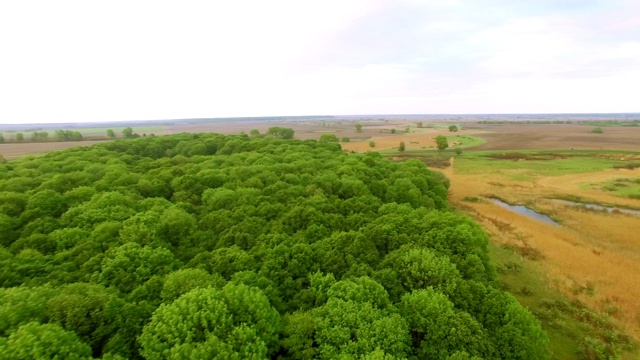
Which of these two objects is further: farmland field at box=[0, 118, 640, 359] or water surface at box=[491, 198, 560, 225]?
water surface at box=[491, 198, 560, 225]

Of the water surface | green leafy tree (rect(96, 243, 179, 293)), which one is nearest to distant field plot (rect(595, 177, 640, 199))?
the water surface

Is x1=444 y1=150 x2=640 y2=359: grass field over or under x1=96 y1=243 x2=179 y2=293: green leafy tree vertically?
under

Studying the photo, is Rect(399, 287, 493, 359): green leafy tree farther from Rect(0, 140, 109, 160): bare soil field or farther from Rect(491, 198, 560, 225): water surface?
Rect(0, 140, 109, 160): bare soil field

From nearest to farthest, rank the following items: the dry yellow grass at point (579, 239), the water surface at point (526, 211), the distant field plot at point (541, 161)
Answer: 1. the dry yellow grass at point (579, 239)
2. the water surface at point (526, 211)
3. the distant field plot at point (541, 161)

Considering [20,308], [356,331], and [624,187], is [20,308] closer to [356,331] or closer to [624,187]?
Result: [356,331]

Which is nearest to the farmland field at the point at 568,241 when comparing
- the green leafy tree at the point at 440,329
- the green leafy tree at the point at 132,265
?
the green leafy tree at the point at 440,329

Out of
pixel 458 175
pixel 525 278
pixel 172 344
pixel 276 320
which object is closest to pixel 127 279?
pixel 172 344

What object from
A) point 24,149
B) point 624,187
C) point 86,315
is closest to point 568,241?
point 624,187

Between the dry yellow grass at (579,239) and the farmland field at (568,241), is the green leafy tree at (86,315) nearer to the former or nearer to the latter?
the farmland field at (568,241)

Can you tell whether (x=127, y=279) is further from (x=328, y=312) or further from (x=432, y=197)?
(x=432, y=197)

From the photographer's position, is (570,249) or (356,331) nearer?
(356,331)
